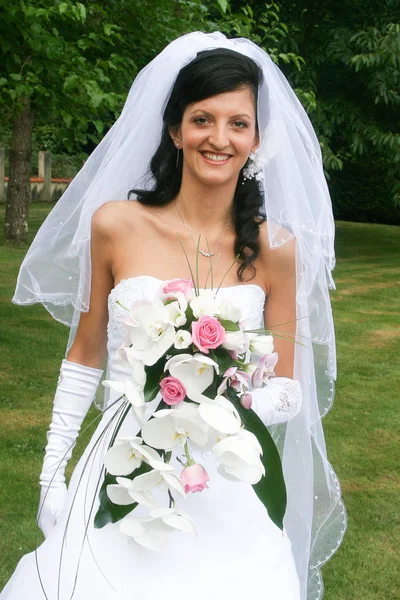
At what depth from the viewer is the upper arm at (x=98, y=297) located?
3.11 m

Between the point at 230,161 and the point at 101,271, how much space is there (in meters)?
0.58

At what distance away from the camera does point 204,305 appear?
2.28 m

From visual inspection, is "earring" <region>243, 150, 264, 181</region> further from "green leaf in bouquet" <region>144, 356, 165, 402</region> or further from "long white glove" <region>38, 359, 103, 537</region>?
"green leaf in bouquet" <region>144, 356, 165, 402</region>

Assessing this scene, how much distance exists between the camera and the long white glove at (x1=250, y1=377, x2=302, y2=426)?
2.81 m

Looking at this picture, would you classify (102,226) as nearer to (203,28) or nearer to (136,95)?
(136,95)

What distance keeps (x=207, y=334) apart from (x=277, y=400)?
0.74 meters

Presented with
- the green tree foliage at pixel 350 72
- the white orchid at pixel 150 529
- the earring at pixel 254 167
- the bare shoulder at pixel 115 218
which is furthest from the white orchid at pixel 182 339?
the green tree foliage at pixel 350 72

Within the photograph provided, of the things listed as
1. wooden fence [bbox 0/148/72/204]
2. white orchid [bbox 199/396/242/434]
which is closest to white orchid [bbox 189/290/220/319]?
white orchid [bbox 199/396/242/434]

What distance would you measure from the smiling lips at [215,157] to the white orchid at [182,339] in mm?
878

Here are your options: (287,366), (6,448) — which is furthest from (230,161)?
(6,448)

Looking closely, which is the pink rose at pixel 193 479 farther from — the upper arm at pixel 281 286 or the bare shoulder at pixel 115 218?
the bare shoulder at pixel 115 218

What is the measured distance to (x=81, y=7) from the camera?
22.0 feet

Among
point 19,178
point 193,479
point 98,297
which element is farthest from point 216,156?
point 19,178

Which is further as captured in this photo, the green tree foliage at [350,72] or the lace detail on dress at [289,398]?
the green tree foliage at [350,72]
